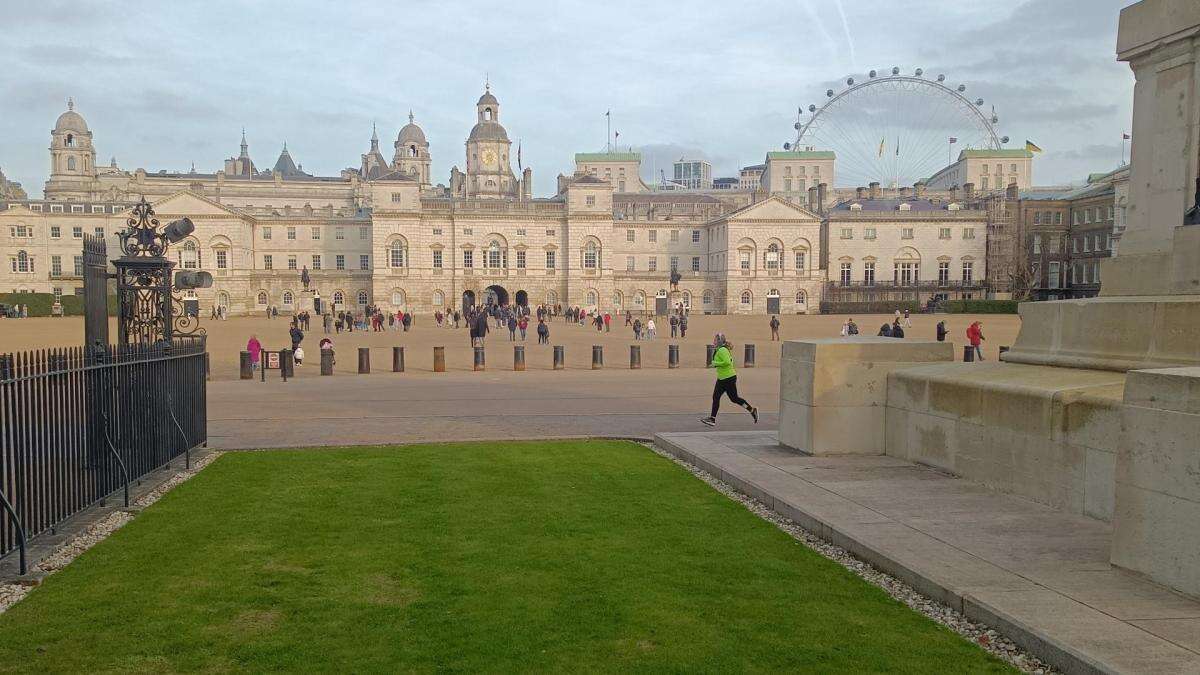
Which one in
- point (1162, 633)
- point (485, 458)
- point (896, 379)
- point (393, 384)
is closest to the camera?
point (1162, 633)

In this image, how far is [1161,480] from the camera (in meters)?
5.52

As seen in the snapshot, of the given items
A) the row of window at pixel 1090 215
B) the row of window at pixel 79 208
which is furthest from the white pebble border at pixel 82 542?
the row of window at pixel 79 208

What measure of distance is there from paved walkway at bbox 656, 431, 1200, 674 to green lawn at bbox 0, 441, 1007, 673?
1.25 ft

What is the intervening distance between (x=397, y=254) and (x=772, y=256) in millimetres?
37874

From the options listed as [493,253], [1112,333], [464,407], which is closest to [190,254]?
[493,253]

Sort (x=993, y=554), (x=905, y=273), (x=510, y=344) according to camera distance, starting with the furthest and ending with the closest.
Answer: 1. (x=905, y=273)
2. (x=510, y=344)
3. (x=993, y=554)

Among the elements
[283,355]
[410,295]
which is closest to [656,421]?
[283,355]

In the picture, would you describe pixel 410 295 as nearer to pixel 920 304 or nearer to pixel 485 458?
pixel 920 304

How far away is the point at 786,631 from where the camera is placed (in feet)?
16.7

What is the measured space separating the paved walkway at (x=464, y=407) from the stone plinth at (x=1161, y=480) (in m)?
7.75

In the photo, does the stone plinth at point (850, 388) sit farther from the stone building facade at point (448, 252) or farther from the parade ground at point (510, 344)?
A: the stone building facade at point (448, 252)

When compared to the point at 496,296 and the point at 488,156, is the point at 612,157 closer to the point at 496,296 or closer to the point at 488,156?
the point at 488,156

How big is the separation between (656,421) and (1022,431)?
24.6 ft

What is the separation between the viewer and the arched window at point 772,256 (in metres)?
86.2
